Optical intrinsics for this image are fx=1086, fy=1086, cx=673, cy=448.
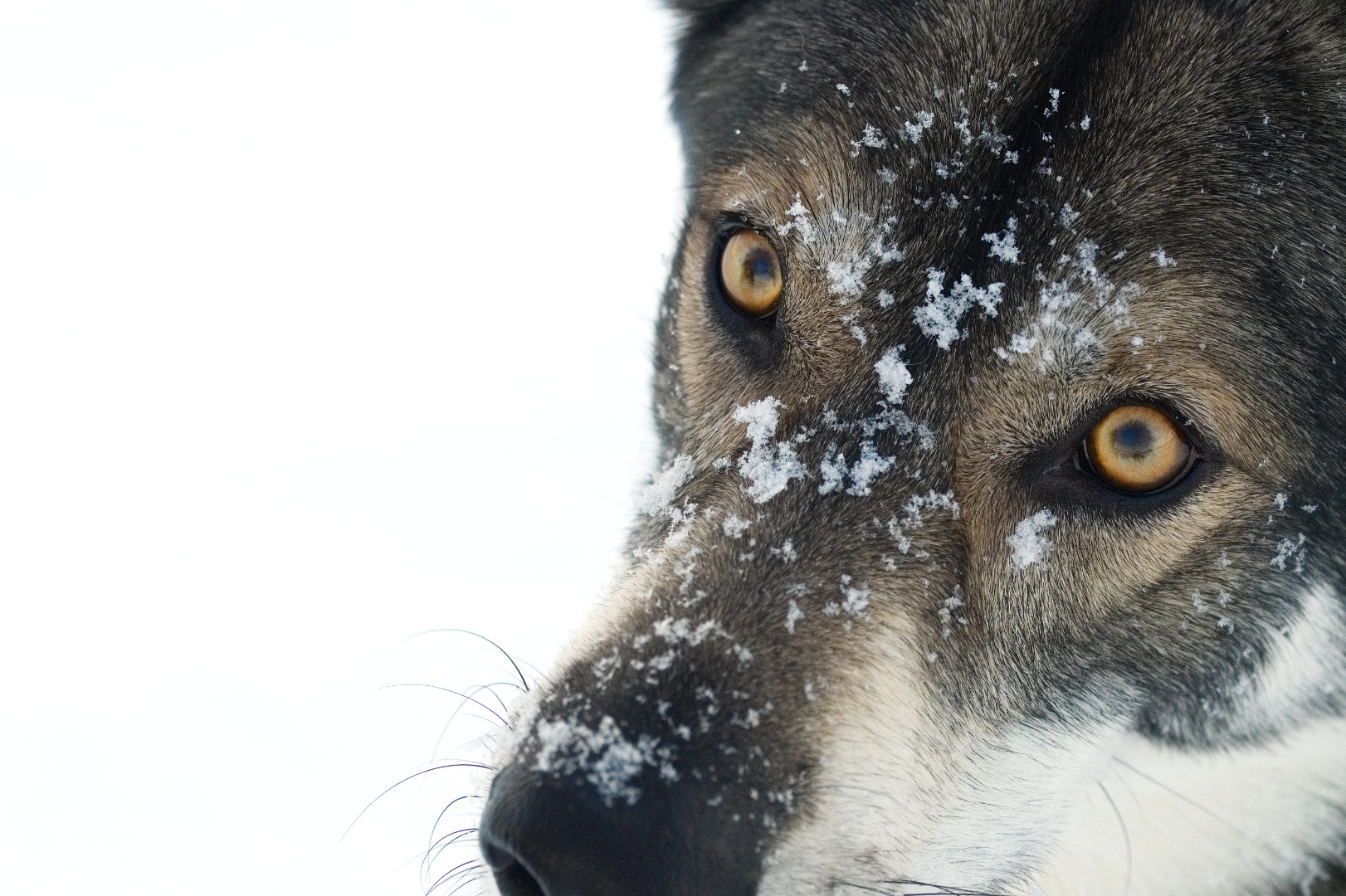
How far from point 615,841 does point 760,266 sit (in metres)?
1.23

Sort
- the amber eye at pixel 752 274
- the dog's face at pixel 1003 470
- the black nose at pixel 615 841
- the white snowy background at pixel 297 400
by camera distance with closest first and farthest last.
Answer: the black nose at pixel 615 841 < the dog's face at pixel 1003 470 < the amber eye at pixel 752 274 < the white snowy background at pixel 297 400

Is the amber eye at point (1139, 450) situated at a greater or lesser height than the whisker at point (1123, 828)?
greater

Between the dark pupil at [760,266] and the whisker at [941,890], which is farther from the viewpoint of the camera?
the dark pupil at [760,266]

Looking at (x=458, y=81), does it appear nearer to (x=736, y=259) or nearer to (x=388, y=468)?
(x=388, y=468)

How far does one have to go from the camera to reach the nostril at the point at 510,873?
1.73 meters

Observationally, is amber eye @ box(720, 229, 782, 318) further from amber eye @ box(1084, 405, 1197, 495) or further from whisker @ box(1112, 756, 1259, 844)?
whisker @ box(1112, 756, 1259, 844)

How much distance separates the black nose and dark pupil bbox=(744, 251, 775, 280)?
1099 millimetres

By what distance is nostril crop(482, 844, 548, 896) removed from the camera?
1.73 metres

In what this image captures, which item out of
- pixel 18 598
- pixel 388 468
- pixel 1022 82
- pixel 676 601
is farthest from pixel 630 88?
pixel 676 601

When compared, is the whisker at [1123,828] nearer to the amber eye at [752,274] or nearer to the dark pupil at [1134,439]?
the dark pupil at [1134,439]

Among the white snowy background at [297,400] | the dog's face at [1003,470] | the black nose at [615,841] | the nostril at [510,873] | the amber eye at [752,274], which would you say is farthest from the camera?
the white snowy background at [297,400]

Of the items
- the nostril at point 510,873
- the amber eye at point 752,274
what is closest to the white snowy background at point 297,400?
the amber eye at point 752,274

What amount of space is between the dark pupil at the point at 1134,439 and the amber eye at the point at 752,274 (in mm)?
726

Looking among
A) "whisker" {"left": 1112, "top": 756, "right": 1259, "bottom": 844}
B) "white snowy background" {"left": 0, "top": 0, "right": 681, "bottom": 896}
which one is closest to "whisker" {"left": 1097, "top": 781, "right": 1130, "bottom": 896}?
"whisker" {"left": 1112, "top": 756, "right": 1259, "bottom": 844}
